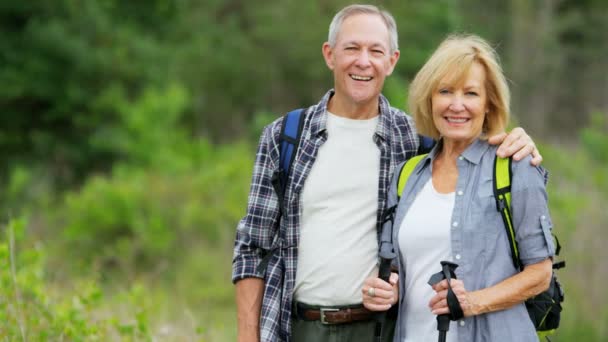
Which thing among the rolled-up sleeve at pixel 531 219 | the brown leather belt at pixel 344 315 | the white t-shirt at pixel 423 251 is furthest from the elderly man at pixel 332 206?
the rolled-up sleeve at pixel 531 219

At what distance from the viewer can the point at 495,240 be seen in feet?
9.69

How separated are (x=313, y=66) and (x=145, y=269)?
1739cm

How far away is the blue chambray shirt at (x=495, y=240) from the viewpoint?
2881mm

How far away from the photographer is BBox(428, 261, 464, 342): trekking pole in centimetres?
289

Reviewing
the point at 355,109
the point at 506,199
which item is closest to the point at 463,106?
the point at 506,199

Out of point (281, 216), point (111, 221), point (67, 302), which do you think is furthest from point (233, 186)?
point (281, 216)

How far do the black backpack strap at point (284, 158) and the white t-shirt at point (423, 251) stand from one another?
601mm

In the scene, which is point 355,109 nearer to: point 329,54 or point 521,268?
point 329,54

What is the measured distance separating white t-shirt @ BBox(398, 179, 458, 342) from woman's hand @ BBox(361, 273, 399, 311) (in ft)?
0.16

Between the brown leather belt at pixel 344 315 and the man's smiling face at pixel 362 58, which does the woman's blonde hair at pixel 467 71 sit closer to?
the man's smiling face at pixel 362 58

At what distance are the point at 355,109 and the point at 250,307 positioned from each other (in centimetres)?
94

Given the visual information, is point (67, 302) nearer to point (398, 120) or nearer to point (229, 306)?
point (398, 120)

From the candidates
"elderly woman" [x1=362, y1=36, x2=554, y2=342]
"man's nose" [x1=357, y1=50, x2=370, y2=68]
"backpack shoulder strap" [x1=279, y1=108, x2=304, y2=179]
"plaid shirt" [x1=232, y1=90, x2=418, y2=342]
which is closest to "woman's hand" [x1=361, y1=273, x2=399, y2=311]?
"elderly woman" [x1=362, y1=36, x2=554, y2=342]

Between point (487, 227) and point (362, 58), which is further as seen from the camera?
point (362, 58)
